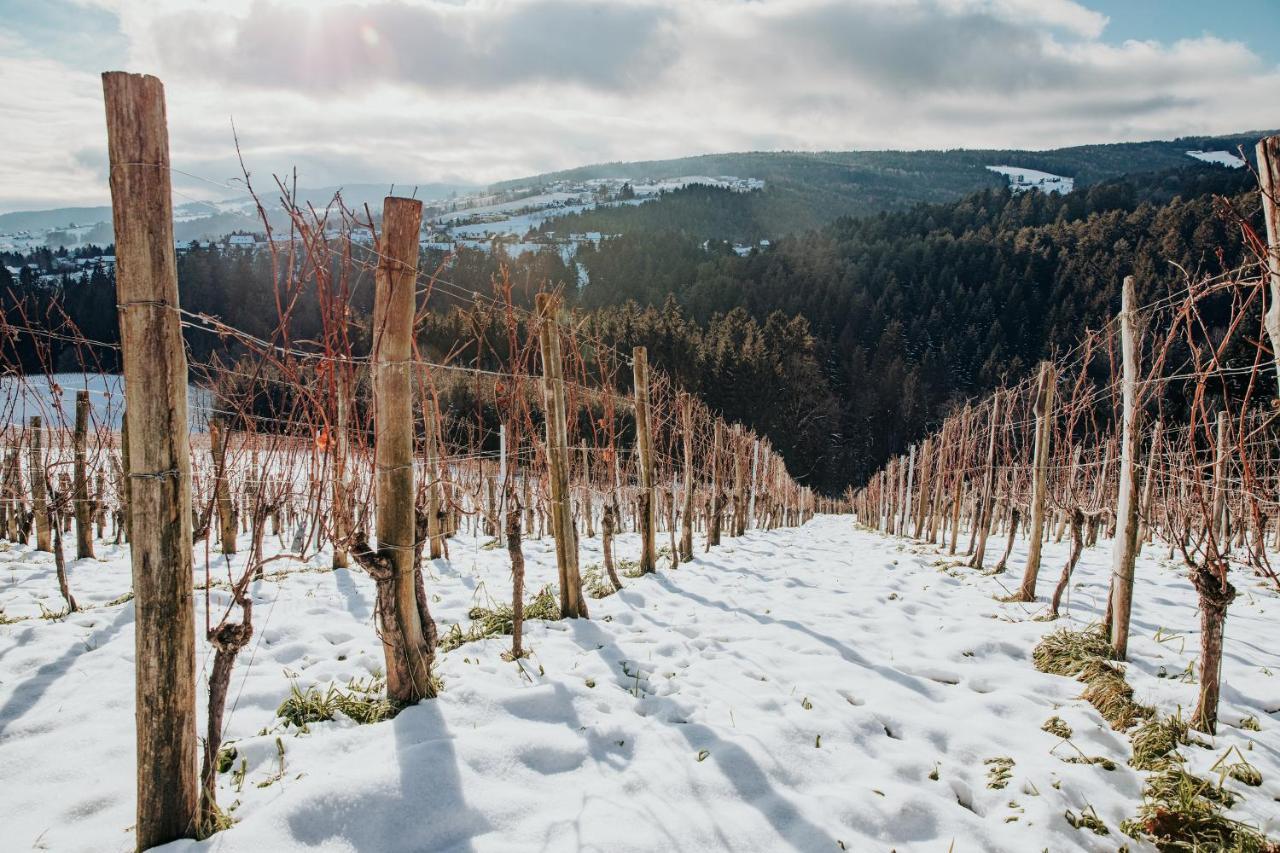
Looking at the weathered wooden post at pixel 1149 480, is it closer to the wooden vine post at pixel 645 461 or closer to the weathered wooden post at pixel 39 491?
the wooden vine post at pixel 645 461

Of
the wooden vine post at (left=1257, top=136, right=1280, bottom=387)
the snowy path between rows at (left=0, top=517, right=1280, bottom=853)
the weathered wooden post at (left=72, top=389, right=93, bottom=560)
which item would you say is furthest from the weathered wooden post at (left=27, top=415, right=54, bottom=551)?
the wooden vine post at (left=1257, top=136, right=1280, bottom=387)

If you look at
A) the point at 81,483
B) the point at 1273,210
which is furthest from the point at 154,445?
the point at 81,483

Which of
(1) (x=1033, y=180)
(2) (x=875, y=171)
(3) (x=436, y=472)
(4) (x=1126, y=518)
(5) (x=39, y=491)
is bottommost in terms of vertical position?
(5) (x=39, y=491)

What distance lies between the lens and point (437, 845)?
208 centimetres

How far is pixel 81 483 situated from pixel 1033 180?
169 metres

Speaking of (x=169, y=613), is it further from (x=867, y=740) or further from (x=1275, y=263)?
(x=1275, y=263)

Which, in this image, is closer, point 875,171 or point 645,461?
point 645,461

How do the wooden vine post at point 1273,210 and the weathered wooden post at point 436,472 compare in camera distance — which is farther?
the weathered wooden post at point 436,472

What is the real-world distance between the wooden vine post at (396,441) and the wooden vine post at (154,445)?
3.14ft

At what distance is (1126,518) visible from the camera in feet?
13.1

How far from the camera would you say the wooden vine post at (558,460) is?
4.62 metres

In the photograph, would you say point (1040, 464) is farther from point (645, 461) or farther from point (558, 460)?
point (558, 460)

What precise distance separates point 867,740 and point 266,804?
2.64 metres

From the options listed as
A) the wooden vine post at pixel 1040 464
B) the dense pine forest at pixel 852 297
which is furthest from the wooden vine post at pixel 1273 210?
the dense pine forest at pixel 852 297
